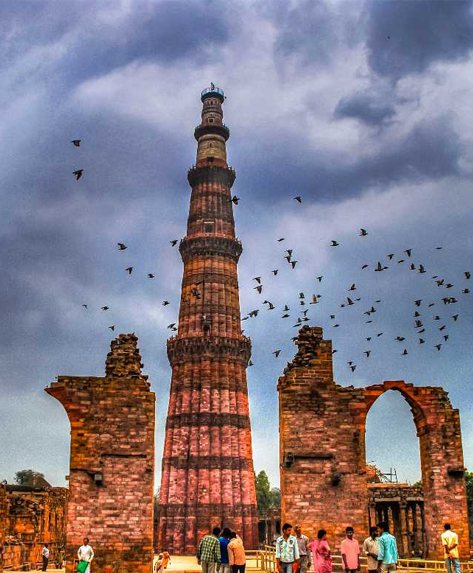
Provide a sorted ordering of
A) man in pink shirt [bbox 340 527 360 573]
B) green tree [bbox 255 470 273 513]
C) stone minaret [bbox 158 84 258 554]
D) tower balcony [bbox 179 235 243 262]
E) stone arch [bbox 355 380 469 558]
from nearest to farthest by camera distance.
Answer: man in pink shirt [bbox 340 527 360 573] → stone arch [bbox 355 380 469 558] → stone minaret [bbox 158 84 258 554] → tower balcony [bbox 179 235 243 262] → green tree [bbox 255 470 273 513]

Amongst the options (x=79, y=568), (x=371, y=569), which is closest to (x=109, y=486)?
(x=79, y=568)

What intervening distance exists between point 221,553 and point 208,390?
30565mm

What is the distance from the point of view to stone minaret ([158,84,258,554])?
4138 cm

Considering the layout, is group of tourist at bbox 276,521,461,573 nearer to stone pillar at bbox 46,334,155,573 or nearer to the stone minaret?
stone pillar at bbox 46,334,155,573

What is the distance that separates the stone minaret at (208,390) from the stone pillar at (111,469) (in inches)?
836

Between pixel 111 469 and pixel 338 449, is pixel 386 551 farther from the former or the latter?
pixel 111 469

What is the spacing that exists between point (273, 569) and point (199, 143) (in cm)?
3552

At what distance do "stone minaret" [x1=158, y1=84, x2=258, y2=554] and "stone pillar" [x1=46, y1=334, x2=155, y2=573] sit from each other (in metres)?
21.2

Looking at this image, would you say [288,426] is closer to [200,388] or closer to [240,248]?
[200,388]

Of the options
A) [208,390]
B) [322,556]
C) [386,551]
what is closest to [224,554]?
[322,556]

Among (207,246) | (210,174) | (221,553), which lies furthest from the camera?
(210,174)

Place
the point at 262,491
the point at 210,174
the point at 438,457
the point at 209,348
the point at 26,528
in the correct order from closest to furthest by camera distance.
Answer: the point at 438,457
the point at 26,528
the point at 209,348
the point at 210,174
the point at 262,491

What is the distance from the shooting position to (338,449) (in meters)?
19.0

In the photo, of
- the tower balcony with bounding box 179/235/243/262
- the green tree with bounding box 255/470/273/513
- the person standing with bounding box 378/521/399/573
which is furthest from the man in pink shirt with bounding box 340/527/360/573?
the green tree with bounding box 255/470/273/513
